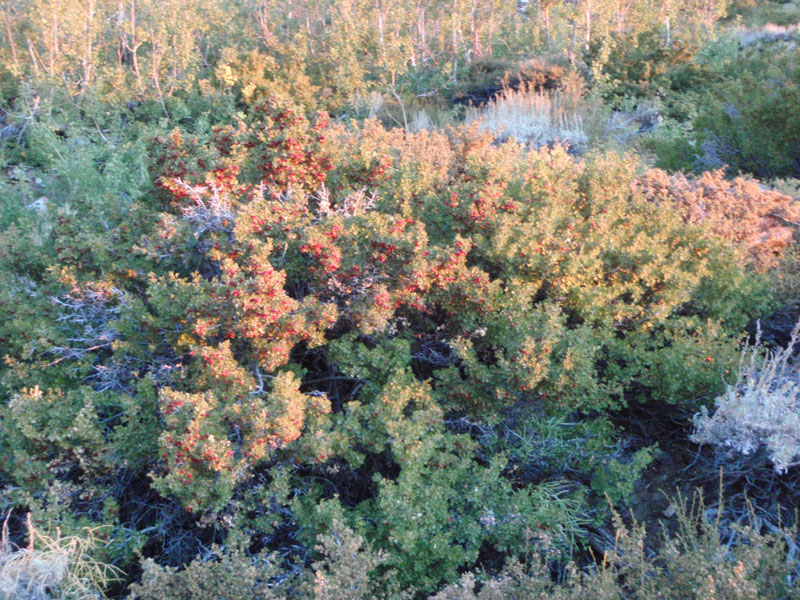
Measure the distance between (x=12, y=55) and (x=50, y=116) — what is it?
2.26 meters

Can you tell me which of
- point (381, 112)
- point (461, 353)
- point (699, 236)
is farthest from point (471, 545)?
point (381, 112)

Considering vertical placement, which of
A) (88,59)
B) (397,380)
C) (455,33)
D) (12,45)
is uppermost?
(12,45)

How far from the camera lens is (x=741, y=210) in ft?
20.1

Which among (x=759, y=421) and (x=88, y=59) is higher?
(x=88, y=59)

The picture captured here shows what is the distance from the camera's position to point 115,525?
421cm

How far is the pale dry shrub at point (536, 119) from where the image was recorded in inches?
391

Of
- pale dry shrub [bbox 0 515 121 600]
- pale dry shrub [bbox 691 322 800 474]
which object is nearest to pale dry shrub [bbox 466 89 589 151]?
pale dry shrub [bbox 691 322 800 474]

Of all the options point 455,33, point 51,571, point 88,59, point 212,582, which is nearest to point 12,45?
point 88,59

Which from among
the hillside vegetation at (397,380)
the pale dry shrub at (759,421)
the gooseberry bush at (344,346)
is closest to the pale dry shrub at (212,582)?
the hillside vegetation at (397,380)

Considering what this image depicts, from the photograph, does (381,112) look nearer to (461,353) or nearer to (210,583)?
(461,353)

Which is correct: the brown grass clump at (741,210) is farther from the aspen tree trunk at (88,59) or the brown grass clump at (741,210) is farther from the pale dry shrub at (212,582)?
the aspen tree trunk at (88,59)

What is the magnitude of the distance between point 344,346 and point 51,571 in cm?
200

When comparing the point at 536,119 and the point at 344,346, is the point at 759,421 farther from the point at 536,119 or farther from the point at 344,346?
the point at 536,119

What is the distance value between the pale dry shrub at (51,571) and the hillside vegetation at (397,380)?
17 mm
